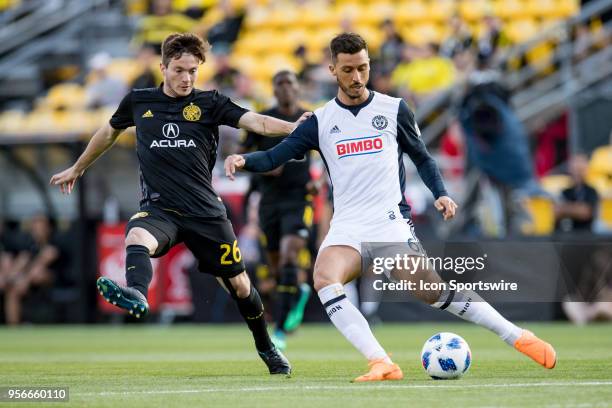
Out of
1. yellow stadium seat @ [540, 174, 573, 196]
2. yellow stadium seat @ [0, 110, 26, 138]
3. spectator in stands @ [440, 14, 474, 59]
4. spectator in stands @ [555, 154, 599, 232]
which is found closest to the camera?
spectator in stands @ [555, 154, 599, 232]

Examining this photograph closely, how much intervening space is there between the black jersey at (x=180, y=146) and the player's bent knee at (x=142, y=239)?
0.32 meters

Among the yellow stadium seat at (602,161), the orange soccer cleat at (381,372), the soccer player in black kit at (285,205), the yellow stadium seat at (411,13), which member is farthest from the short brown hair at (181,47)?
the yellow stadium seat at (411,13)

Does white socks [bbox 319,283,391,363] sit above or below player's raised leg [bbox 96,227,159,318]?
below

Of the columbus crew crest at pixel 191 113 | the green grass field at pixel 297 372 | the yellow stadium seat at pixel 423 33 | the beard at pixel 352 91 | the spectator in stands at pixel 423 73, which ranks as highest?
the yellow stadium seat at pixel 423 33

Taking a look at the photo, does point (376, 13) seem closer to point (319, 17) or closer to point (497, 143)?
point (319, 17)

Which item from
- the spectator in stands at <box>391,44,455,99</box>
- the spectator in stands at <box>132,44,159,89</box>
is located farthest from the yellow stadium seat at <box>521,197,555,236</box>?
the spectator in stands at <box>132,44,159,89</box>

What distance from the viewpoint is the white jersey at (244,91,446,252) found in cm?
787

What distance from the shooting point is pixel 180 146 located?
8.33 meters

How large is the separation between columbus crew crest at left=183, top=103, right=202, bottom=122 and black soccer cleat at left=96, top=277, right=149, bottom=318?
1.50 m

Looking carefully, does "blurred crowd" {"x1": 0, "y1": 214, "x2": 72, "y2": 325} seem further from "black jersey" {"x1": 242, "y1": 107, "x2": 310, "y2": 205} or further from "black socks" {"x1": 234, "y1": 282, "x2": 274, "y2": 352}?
"black socks" {"x1": 234, "y1": 282, "x2": 274, "y2": 352}

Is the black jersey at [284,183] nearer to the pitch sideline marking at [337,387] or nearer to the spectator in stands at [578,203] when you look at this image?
the spectator in stands at [578,203]

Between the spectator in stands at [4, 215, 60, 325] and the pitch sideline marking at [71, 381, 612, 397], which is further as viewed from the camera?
the spectator in stands at [4, 215, 60, 325]

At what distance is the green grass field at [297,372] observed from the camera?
6.48m

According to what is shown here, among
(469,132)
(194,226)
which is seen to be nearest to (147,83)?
(469,132)
